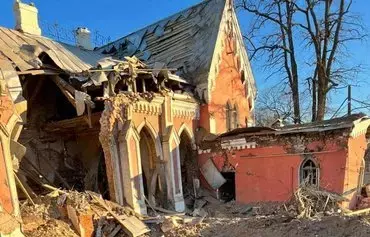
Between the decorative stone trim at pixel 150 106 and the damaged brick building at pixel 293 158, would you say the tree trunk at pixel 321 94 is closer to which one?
the damaged brick building at pixel 293 158

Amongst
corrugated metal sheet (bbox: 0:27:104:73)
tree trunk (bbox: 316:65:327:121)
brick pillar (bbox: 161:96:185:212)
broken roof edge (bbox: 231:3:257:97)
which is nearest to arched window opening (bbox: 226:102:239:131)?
broken roof edge (bbox: 231:3:257:97)

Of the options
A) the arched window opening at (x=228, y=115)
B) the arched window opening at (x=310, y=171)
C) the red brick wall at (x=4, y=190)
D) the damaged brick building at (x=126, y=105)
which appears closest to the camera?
the red brick wall at (x=4, y=190)

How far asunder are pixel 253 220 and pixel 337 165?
482 cm

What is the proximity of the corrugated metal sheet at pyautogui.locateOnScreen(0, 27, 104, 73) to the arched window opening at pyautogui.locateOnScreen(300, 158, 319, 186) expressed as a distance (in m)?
8.62

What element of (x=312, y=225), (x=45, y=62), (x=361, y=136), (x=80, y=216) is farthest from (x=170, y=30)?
(x=312, y=225)

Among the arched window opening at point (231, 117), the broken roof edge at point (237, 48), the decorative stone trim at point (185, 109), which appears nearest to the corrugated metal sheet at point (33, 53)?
the decorative stone trim at point (185, 109)

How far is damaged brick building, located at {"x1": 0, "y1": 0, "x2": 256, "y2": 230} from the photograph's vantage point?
41.9 ft

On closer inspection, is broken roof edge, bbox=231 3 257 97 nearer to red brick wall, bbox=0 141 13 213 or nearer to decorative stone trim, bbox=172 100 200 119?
decorative stone trim, bbox=172 100 200 119

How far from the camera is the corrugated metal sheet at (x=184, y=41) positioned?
59.5 ft

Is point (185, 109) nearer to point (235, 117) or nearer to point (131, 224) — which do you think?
point (235, 117)

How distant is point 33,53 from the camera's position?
12.7 m

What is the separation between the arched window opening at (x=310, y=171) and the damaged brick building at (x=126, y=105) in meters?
4.55

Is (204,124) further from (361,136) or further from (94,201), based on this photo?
(94,201)

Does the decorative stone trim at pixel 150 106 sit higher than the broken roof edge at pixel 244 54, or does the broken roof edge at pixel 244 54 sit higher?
the broken roof edge at pixel 244 54
